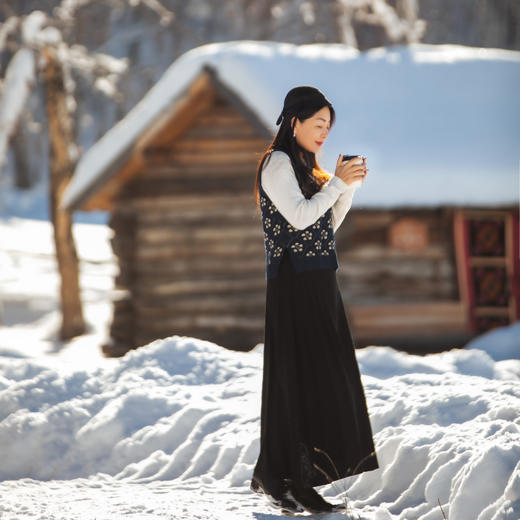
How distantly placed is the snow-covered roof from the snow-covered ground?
336cm

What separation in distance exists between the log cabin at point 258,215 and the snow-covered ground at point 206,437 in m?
3.48

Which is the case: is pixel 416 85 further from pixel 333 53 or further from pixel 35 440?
pixel 35 440

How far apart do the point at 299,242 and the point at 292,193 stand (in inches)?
9.1

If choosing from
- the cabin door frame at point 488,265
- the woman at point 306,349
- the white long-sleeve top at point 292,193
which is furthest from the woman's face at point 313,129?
the cabin door frame at point 488,265

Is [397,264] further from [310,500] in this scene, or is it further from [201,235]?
[310,500]

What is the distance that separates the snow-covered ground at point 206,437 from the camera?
12.0 ft

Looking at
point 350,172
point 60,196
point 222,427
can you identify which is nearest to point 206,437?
point 222,427

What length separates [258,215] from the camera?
31.9ft

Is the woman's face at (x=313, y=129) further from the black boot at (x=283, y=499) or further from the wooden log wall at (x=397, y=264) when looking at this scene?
the wooden log wall at (x=397, y=264)

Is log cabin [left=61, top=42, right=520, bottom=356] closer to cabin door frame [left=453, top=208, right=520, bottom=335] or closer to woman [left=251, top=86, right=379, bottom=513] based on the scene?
cabin door frame [left=453, top=208, right=520, bottom=335]

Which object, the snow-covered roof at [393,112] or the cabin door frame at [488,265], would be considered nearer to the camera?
the snow-covered roof at [393,112]

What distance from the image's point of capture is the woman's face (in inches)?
A: 143

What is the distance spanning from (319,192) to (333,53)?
863cm

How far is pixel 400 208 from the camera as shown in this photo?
9.78 meters
